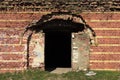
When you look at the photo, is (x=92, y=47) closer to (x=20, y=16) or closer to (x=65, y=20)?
(x=65, y=20)

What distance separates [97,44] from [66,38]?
13.8ft

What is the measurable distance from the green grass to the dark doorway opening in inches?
142

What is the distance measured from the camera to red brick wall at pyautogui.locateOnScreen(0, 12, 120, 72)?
16938 millimetres

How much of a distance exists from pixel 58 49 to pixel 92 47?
4.39m

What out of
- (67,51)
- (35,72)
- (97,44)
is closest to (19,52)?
(35,72)

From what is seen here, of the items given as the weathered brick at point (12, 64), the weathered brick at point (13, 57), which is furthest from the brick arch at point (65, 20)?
the weathered brick at point (12, 64)

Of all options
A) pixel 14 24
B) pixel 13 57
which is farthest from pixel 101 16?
pixel 13 57

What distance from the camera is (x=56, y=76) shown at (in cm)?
1638

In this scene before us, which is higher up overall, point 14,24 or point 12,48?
point 14,24

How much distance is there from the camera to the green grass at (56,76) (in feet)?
52.5

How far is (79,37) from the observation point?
676 inches

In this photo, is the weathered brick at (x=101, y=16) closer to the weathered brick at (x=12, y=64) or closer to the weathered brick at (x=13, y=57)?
the weathered brick at (x=13, y=57)

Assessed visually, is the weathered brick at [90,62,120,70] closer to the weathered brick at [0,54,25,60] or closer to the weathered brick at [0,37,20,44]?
the weathered brick at [0,54,25,60]

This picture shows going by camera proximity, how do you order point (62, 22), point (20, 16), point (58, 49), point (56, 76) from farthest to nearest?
point (58, 49)
point (62, 22)
point (20, 16)
point (56, 76)
